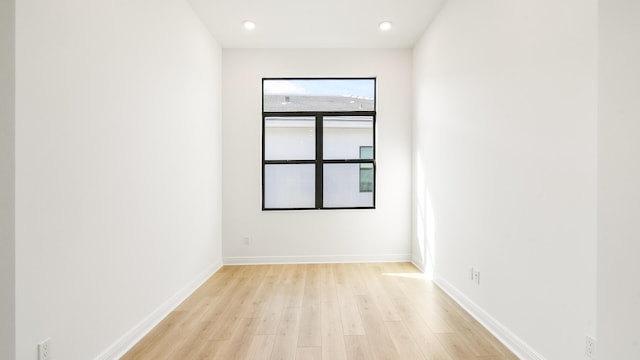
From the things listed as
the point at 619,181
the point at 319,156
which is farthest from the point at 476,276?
the point at 319,156

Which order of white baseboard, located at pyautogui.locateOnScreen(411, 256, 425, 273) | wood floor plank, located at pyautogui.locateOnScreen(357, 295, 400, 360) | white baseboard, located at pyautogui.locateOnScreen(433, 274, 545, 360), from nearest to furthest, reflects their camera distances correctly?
white baseboard, located at pyautogui.locateOnScreen(433, 274, 545, 360)
wood floor plank, located at pyautogui.locateOnScreen(357, 295, 400, 360)
white baseboard, located at pyautogui.locateOnScreen(411, 256, 425, 273)

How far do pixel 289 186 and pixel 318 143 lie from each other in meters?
0.75

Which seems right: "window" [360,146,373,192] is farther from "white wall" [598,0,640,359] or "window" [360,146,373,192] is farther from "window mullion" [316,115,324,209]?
"white wall" [598,0,640,359]

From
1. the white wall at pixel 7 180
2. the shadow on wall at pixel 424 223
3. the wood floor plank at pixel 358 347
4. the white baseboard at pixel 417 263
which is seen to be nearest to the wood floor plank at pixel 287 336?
the wood floor plank at pixel 358 347

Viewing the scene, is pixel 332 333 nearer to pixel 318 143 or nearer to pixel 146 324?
pixel 146 324

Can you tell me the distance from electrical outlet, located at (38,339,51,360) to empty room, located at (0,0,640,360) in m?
0.01

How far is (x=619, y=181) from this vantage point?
1221 mm

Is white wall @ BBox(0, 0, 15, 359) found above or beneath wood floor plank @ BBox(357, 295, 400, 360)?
above

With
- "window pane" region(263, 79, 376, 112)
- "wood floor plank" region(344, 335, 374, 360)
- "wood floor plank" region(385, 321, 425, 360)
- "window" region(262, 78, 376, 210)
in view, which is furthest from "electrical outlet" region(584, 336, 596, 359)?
"window pane" region(263, 79, 376, 112)

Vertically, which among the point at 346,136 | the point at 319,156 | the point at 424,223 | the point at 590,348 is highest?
the point at 346,136

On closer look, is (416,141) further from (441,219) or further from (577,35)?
(577,35)

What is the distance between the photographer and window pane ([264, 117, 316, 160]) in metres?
4.64

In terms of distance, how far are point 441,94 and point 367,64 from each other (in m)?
1.44

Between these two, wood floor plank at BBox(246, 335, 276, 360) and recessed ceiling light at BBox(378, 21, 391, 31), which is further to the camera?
recessed ceiling light at BBox(378, 21, 391, 31)
